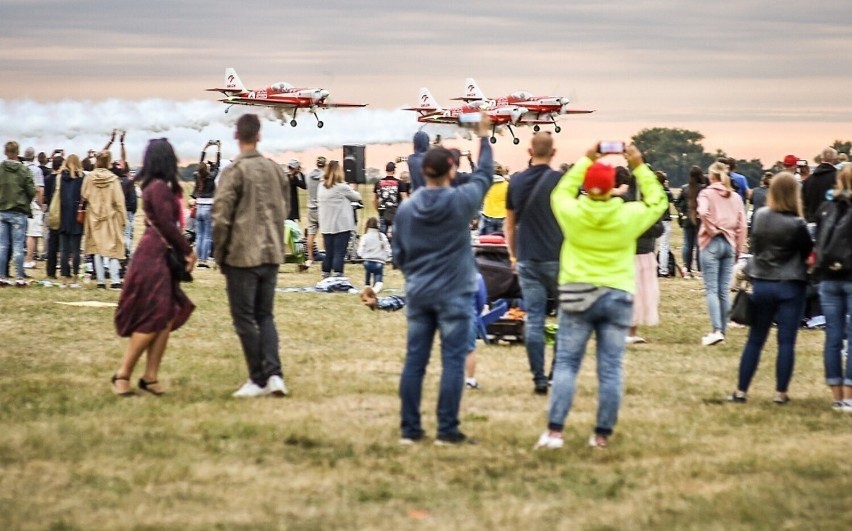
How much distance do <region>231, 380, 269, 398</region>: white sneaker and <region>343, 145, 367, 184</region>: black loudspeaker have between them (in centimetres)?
2277

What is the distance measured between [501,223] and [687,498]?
14.7m

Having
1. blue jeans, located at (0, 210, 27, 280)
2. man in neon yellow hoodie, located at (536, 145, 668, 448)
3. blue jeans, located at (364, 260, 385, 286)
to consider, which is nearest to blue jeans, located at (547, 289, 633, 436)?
man in neon yellow hoodie, located at (536, 145, 668, 448)

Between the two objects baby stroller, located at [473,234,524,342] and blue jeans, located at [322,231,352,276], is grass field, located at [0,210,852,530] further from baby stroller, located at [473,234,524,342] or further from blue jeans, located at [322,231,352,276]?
blue jeans, located at [322,231,352,276]

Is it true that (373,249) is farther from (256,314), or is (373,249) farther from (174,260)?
(174,260)

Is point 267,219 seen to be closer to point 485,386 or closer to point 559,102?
point 485,386

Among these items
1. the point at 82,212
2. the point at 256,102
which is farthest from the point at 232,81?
the point at 82,212

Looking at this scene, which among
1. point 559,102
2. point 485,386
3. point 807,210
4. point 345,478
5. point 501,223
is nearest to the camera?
point 345,478

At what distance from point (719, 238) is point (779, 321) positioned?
4308 mm

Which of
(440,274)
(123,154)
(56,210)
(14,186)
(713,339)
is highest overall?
(123,154)

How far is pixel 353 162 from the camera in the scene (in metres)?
35.3

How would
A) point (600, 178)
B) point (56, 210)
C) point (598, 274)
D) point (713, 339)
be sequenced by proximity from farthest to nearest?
point (56, 210)
point (713, 339)
point (598, 274)
point (600, 178)

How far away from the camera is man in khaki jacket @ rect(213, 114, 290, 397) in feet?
37.9

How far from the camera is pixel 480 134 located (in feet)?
32.5

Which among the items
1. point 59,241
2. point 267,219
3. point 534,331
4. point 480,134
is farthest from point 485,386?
point 59,241
